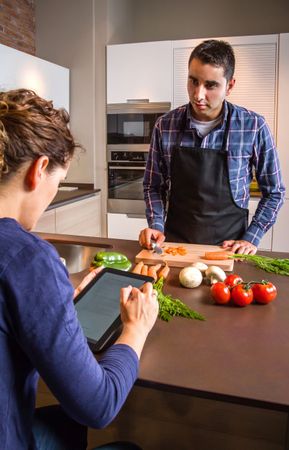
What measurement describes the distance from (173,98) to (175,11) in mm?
1189

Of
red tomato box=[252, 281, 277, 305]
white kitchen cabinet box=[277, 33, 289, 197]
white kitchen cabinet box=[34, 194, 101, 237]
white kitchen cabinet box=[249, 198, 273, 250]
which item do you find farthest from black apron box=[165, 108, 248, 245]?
white kitchen cabinet box=[277, 33, 289, 197]

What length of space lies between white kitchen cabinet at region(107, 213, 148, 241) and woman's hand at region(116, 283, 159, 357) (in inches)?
115

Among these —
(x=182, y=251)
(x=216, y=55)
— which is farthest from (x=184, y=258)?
(x=216, y=55)

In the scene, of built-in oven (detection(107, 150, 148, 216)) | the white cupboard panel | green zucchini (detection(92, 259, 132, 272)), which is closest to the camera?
green zucchini (detection(92, 259, 132, 272))

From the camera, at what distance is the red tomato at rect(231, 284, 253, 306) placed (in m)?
1.16

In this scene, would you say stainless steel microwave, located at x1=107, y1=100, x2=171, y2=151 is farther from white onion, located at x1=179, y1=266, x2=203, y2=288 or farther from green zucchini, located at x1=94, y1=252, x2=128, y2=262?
white onion, located at x1=179, y1=266, x2=203, y2=288

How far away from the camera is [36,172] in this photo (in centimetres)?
73

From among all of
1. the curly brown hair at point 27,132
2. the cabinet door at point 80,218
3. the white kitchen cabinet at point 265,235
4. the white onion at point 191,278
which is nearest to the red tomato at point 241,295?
the white onion at point 191,278

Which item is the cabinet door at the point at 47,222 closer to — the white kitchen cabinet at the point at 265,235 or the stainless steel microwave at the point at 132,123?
the stainless steel microwave at the point at 132,123

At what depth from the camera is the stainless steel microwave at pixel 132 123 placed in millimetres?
3695

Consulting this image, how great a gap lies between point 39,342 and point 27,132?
329 mm

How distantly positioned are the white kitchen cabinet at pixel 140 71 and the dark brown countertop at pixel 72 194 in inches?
31.6

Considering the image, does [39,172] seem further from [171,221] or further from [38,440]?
[171,221]

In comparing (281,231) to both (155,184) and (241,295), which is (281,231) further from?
(241,295)
